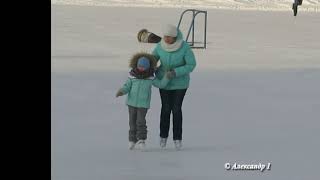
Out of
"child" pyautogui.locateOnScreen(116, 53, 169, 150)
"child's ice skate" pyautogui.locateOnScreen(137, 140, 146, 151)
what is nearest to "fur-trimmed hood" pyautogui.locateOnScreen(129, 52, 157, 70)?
Result: "child" pyautogui.locateOnScreen(116, 53, 169, 150)

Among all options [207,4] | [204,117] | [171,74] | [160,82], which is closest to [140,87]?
[160,82]

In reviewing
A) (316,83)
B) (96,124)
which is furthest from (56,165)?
(316,83)

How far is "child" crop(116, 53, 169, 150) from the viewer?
19.1ft

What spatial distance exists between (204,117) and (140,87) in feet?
6.08

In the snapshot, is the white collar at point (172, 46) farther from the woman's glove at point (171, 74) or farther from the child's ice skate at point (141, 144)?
the child's ice skate at point (141, 144)

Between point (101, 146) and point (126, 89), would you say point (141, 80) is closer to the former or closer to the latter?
point (126, 89)

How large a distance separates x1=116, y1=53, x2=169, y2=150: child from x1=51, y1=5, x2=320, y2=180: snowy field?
210mm

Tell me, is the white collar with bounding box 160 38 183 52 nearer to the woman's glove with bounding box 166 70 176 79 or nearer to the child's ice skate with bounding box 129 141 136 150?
the woman's glove with bounding box 166 70 176 79

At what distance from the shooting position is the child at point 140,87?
5.84 metres

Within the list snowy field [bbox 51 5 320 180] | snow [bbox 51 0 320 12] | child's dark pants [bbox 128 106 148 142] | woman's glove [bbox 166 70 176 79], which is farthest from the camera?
snow [bbox 51 0 320 12]

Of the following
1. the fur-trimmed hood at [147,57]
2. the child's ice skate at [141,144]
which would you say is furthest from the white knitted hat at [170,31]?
the child's ice skate at [141,144]

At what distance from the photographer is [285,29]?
22.8m
